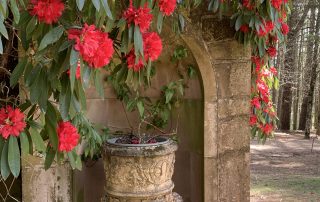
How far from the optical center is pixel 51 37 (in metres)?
1.23

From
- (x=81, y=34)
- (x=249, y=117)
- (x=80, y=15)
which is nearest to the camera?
(x=81, y=34)

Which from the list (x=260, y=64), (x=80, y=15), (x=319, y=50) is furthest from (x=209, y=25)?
(x=319, y=50)

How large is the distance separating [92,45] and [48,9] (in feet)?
0.71

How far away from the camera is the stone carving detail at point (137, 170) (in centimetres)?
304

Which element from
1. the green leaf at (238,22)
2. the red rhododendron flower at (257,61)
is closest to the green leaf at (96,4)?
the green leaf at (238,22)

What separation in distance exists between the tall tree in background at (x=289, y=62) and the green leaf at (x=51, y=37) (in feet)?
32.4

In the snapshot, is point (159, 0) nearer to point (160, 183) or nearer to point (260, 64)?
point (160, 183)

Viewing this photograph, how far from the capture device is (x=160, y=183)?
3.14 meters

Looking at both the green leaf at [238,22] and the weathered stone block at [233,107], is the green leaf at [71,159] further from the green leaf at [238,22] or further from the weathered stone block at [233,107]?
the weathered stone block at [233,107]

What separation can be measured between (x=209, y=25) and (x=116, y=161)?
49.5 inches

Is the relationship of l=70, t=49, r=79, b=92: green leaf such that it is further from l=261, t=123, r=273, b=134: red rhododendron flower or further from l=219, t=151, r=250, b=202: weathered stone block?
l=261, t=123, r=273, b=134: red rhododendron flower

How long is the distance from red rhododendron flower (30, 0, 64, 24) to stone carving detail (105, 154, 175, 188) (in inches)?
72.6

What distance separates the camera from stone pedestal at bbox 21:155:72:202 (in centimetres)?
294

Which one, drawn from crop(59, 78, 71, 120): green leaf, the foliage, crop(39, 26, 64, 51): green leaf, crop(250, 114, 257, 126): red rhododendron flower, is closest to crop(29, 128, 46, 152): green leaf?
the foliage
